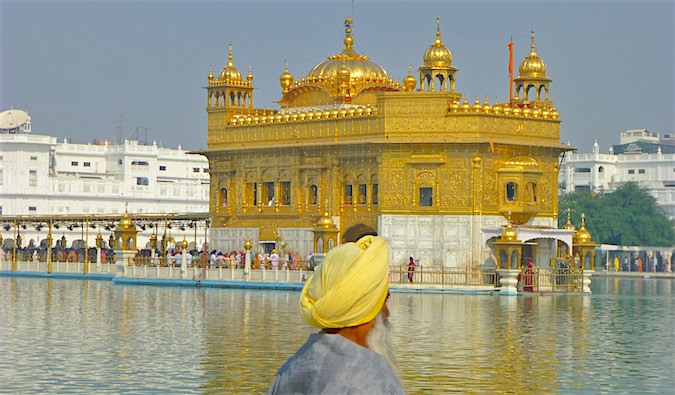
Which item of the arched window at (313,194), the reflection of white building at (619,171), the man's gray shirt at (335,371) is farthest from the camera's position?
the reflection of white building at (619,171)

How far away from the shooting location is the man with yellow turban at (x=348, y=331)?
5.19 m

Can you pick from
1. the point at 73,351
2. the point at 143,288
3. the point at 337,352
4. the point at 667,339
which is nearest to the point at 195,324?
the point at 73,351

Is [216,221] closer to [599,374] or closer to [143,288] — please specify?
[143,288]

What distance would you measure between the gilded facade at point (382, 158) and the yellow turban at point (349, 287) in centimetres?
3495

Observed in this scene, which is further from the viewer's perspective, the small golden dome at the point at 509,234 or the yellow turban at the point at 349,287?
the small golden dome at the point at 509,234

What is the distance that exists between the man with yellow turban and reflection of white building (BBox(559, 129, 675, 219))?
279 feet

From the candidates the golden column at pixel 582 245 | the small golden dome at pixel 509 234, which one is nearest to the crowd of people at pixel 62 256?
the small golden dome at pixel 509 234

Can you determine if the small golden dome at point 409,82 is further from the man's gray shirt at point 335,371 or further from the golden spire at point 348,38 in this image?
the man's gray shirt at point 335,371

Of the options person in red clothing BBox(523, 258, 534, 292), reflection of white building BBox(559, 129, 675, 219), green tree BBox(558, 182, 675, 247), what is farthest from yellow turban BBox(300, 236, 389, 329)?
reflection of white building BBox(559, 129, 675, 219)

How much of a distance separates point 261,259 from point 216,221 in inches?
211

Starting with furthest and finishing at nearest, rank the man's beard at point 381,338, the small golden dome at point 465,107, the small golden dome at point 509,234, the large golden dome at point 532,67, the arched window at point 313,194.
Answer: the large golden dome at point 532,67 < the arched window at point 313,194 < the small golden dome at point 465,107 < the small golden dome at point 509,234 < the man's beard at point 381,338

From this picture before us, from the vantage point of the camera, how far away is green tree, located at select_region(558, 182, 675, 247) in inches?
3056

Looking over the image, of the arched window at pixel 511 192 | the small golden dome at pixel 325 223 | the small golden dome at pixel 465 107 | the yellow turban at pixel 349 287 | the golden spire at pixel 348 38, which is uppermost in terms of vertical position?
the golden spire at pixel 348 38

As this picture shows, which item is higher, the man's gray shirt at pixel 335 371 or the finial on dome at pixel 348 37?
the finial on dome at pixel 348 37
